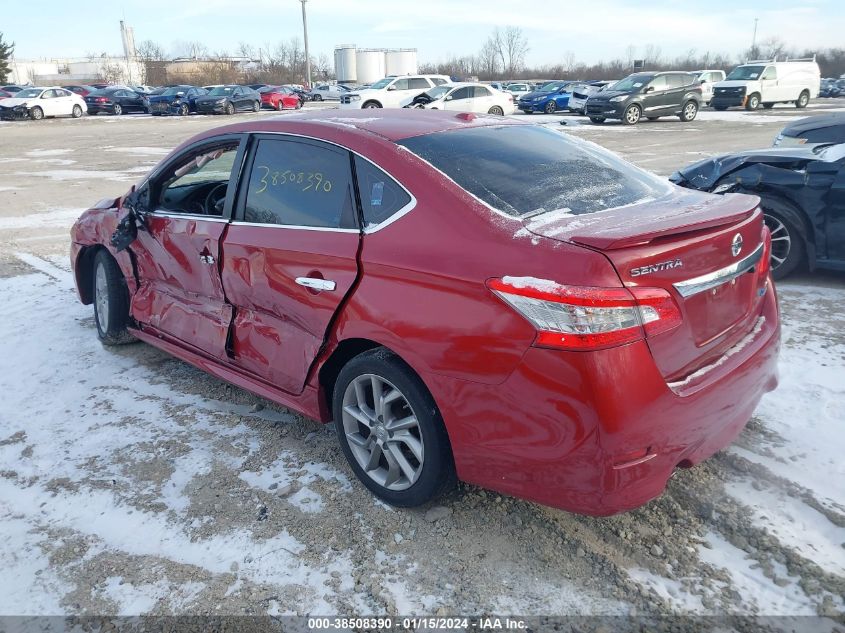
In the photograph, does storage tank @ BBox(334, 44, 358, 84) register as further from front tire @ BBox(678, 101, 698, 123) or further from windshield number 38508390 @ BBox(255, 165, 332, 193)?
windshield number 38508390 @ BBox(255, 165, 332, 193)

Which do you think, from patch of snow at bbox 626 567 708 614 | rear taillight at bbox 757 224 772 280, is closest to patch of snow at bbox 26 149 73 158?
rear taillight at bbox 757 224 772 280

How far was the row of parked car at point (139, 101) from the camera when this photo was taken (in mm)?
31156

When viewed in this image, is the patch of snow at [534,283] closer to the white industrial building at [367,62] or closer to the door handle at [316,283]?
the door handle at [316,283]

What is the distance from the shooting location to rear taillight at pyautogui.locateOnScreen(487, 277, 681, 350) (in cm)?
226

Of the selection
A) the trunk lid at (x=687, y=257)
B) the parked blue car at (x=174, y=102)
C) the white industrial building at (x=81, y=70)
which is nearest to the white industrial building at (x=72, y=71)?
the white industrial building at (x=81, y=70)

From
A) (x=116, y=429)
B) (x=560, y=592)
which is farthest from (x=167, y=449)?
(x=560, y=592)

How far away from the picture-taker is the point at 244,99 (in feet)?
Answer: 109

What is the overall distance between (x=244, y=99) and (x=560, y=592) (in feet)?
112

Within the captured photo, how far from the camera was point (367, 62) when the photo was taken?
58969 millimetres

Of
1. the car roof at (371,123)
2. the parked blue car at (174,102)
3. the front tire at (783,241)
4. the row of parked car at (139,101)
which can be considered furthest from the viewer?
the parked blue car at (174,102)

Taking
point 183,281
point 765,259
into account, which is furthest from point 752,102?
point 183,281

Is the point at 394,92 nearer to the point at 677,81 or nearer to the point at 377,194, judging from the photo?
the point at 677,81

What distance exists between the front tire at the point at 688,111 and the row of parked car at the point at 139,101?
20138 mm

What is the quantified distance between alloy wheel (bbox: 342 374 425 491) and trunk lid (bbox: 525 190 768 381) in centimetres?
96
